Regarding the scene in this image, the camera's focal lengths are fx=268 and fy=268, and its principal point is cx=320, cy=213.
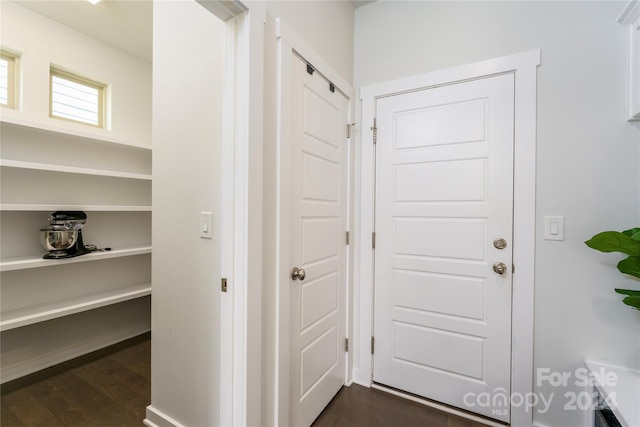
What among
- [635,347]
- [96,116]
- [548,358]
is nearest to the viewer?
[635,347]

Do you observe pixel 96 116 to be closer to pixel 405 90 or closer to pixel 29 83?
pixel 29 83

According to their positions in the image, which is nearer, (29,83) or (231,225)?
(231,225)

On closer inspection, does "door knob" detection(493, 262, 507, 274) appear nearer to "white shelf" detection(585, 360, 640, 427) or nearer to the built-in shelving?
"white shelf" detection(585, 360, 640, 427)

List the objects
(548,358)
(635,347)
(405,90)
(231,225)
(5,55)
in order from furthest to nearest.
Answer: (5,55), (405,90), (548,358), (635,347), (231,225)

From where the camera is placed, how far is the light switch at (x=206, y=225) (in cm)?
129

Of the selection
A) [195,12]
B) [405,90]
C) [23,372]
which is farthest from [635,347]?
[23,372]

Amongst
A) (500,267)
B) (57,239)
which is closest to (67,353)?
(57,239)

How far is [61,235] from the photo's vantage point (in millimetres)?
1975

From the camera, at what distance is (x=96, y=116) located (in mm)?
2559

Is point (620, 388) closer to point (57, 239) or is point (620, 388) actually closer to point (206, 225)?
point (206, 225)

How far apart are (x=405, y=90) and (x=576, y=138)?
3.22 feet

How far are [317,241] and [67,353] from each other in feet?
8.13

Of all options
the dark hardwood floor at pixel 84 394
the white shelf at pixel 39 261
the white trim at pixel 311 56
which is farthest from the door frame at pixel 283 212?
the white shelf at pixel 39 261

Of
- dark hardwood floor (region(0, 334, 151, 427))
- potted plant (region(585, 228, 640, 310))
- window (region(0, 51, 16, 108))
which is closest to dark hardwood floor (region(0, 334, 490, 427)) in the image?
dark hardwood floor (region(0, 334, 151, 427))
